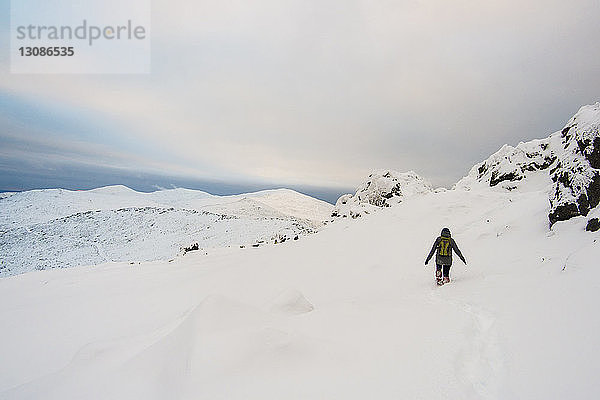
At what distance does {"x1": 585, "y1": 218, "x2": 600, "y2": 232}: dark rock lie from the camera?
21.4ft

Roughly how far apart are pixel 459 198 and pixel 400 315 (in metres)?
13.4

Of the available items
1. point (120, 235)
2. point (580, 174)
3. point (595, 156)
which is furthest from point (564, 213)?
point (120, 235)

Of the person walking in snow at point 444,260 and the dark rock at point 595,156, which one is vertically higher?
the dark rock at point 595,156

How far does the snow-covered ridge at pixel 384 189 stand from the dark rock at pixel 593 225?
87.5 ft

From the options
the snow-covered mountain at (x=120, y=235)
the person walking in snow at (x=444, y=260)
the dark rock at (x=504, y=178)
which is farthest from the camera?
the snow-covered mountain at (x=120, y=235)

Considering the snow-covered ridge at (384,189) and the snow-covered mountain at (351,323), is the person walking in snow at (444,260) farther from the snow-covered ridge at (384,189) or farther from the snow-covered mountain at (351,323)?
the snow-covered ridge at (384,189)

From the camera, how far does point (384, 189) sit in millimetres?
36844

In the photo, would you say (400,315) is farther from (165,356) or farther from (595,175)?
(595,175)

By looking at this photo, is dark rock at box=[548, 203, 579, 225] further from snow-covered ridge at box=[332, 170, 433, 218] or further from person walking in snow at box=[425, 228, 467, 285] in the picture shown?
snow-covered ridge at box=[332, 170, 433, 218]

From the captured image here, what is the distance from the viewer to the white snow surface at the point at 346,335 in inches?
108

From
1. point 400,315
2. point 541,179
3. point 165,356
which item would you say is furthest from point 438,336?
point 541,179

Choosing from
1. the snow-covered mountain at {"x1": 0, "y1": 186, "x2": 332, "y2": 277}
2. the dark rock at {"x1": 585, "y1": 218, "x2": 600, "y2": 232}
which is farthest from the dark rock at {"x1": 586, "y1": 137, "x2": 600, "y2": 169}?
the snow-covered mountain at {"x1": 0, "y1": 186, "x2": 332, "y2": 277}

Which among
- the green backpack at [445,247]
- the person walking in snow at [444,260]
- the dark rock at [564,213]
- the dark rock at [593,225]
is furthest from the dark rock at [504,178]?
the person walking in snow at [444,260]

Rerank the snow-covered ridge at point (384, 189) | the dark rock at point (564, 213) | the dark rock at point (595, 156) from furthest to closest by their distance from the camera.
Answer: the snow-covered ridge at point (384, 189)
the dark rock at point (564, 213)
the dark rock at point (595, 156)
